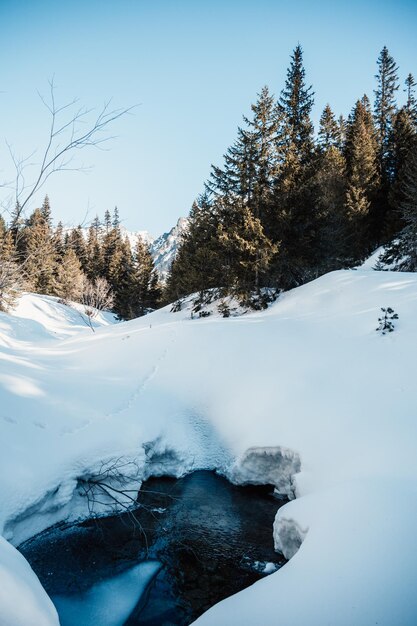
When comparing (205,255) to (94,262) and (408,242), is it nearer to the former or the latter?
(408,242)

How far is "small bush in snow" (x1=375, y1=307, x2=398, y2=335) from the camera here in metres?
9.81

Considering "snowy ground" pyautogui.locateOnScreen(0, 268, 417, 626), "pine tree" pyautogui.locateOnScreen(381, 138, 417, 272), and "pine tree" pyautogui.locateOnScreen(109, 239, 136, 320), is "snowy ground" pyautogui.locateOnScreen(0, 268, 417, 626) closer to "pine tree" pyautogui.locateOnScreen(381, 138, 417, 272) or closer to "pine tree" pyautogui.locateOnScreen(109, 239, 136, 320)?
"pine tree" pyautogui.locateOnScreen(381, 138, 417, 272)

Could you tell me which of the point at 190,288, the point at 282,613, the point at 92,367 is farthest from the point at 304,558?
the point at 190,288

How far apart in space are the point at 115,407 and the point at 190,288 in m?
16.5

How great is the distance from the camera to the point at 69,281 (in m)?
43.1

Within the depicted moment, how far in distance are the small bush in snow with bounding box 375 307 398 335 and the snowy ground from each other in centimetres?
25

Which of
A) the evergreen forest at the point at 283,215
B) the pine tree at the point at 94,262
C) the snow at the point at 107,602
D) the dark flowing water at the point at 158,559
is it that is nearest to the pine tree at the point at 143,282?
the pine tree at the point at 94,262

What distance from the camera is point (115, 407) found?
9.06 metres

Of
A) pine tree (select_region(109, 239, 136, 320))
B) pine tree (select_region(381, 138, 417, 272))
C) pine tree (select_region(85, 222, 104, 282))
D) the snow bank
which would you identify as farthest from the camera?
pine tree (select_region(85, 222, 104, 282))

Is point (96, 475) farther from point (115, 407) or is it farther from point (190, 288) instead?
point (190, 288)

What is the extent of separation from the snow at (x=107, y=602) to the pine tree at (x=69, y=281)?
39.4 m

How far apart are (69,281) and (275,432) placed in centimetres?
4109

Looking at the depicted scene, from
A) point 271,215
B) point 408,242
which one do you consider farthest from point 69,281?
point 408,242

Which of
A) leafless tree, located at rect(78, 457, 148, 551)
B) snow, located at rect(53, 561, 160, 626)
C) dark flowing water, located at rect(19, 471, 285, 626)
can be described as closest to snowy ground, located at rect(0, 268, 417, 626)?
leafless tree, located at rect(78, 457, 148, 551)
